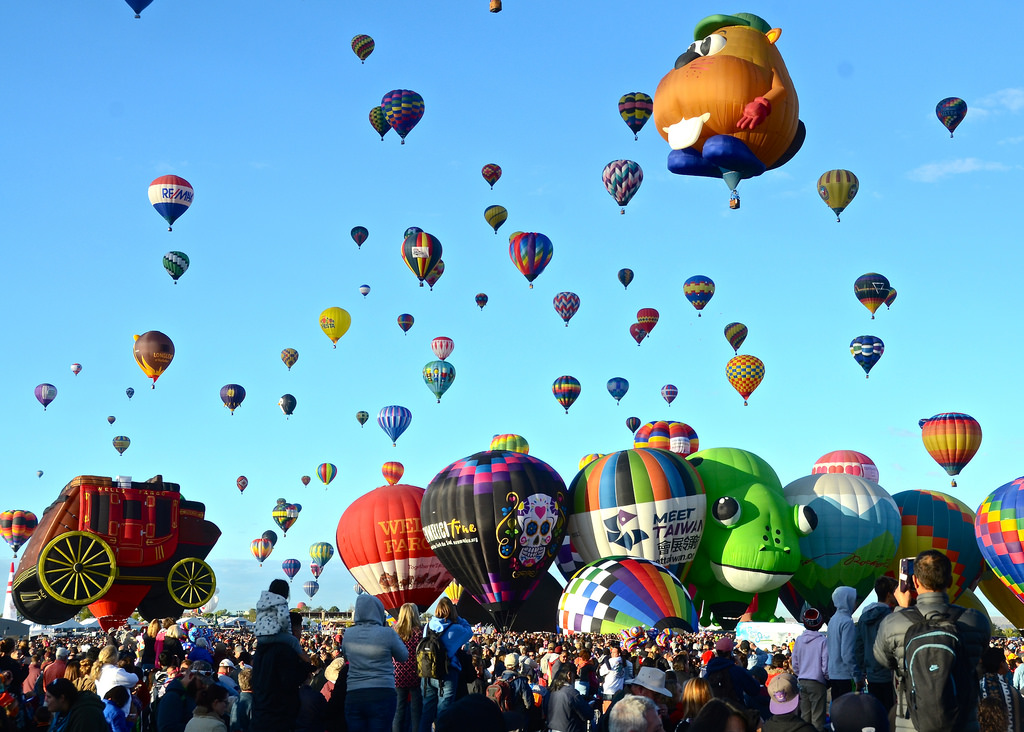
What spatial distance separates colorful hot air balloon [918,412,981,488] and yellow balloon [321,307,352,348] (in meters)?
23.1

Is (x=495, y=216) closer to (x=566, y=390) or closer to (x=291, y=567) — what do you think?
(x=566, y=390)

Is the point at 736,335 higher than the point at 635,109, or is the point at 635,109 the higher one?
the point at 635,109

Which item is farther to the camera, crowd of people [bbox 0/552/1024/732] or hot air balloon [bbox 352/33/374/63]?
hot air balloon [bbox 352/33/374/63]

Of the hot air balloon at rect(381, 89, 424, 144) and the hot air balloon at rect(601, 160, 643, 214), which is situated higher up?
the hot air balloon at rect(381, 89, 424, 144)

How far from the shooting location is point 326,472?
56.7 m

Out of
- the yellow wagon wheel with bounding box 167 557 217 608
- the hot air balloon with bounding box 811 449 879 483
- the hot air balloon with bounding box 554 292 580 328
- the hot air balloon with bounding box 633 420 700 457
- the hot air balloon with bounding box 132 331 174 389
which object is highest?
the hot air balloon with bounding box 554 292 580 328

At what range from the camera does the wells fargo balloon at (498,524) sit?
2664cm

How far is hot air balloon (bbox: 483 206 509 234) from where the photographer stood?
41906mm

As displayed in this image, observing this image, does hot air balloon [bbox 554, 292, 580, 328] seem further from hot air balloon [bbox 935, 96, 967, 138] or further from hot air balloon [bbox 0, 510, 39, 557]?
hot air balloon [bbox 0, 510, 39, 557]

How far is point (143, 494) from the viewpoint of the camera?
23828mm

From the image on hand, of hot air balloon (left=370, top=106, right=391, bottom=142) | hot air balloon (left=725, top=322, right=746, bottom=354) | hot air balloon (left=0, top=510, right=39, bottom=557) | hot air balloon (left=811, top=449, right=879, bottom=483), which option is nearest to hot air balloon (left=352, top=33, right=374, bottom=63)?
hot air balloon (left=370, top=106, right=391, bottom=142)

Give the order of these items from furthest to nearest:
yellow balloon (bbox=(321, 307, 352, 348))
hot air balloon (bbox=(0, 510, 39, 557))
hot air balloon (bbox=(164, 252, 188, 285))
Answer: hot air balloon (bbox=(0, 510, 39, 557)) → yellow balloon (bbox=(321, 307, 352, 348)) → hot air balloon (bbox=(164, 252, 188, 285))

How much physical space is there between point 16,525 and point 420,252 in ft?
103

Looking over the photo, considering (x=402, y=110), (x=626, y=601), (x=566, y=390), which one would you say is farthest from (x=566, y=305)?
(x=626, y=601)
